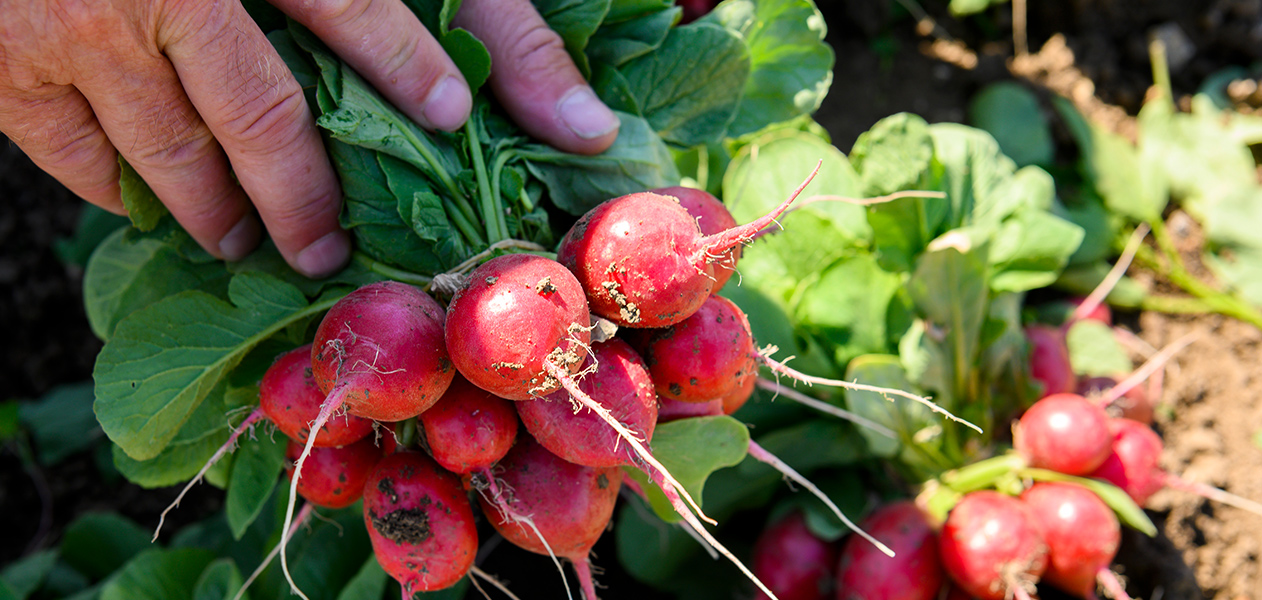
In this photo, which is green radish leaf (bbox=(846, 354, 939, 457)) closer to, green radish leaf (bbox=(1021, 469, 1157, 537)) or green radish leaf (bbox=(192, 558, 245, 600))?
green radish leaf (bbox=(1021, 469, 1157, 537))

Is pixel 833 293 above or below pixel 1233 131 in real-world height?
above

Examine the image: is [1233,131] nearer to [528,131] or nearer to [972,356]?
[972,356]

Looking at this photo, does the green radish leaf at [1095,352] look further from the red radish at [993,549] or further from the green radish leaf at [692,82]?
the green radish leaf at [692,82]

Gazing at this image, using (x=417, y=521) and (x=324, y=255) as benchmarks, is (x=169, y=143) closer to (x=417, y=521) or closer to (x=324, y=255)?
(x=324, y=255)

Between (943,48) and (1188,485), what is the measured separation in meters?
1.93

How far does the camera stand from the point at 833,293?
1.90m

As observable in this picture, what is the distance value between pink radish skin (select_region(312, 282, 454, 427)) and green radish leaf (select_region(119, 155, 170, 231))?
Answer: 18.8 inches

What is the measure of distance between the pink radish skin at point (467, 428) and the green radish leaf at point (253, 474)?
0.43m

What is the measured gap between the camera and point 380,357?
3.36ft

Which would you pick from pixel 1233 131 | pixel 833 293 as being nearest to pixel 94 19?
pixel 833 293

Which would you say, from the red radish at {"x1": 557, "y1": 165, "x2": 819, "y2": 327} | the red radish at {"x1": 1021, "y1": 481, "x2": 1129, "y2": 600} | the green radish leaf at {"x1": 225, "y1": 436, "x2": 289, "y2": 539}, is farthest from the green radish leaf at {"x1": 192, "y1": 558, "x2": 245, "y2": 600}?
the red radish at {"x1": 1021, "y1": 481, "x2": 1129, "y2": 600}

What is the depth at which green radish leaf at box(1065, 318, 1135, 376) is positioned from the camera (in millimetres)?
2162

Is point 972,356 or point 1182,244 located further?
point 1182,244

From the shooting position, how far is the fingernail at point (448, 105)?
1.25 meters
